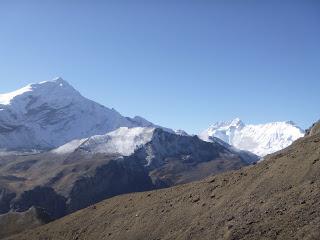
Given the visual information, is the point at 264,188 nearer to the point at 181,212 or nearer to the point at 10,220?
the point at 181,212

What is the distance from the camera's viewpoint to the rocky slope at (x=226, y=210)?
47.1m

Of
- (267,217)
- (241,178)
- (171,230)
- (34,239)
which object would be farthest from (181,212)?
(34,239)

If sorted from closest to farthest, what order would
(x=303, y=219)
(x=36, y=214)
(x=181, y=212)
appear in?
1. (x=303, y=219)
2. (x=181, y=212)
3. (x=36, y=214)

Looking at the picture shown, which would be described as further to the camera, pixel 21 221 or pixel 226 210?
pixel 21 221

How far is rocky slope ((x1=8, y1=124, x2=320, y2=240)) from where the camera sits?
47.1 meters

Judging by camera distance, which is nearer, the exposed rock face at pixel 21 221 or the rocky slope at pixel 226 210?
the rocky slope at pixel 226 210

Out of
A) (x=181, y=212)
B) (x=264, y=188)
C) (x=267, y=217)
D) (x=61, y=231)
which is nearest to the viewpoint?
(x=267, y=217)

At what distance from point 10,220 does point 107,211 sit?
43.0 meters

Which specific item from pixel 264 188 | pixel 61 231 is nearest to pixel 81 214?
pixel 61 231

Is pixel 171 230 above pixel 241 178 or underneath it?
underneath

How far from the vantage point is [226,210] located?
54.4 meters

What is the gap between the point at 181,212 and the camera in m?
58.9

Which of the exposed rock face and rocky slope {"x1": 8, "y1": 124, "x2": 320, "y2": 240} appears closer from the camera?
rocky slope {"x1": 8, "y1": 124, "x2": 320, "y2": 240}

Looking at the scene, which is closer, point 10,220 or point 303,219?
point 303,219
